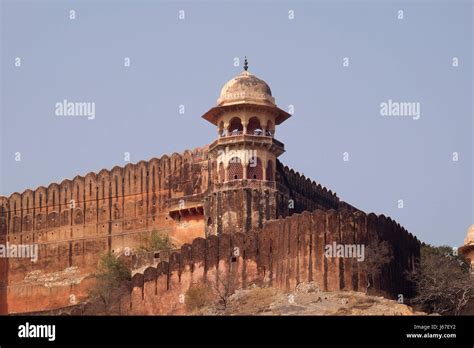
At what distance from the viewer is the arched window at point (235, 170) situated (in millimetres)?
53219

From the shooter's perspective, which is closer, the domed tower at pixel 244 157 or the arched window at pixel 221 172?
the domed tower at pixel 244 157

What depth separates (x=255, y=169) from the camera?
53250 mm

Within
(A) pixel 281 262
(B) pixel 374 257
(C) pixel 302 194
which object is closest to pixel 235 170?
(C) pixel 302 194

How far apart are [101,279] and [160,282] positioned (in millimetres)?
4589

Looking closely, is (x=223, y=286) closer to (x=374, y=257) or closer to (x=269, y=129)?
(x=374, y=257)

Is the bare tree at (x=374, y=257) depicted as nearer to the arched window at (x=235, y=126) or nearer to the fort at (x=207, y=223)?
the fort at (x=207, y=223)

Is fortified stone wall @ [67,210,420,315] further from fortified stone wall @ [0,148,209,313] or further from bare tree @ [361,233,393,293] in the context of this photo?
fortified stone wall @ [0,148,209,313]

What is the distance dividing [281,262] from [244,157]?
5864 mm

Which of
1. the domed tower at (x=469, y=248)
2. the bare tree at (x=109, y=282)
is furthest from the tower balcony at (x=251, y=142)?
the domed tower at (x=469, y=248)

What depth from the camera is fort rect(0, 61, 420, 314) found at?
4794 centimetres

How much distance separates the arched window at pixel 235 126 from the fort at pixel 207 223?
0.23ft
